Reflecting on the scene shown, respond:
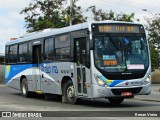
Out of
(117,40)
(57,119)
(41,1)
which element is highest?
(41,1)

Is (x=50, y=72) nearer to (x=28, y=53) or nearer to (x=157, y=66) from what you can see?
(x=28, y=53)

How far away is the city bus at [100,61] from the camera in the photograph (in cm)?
1592

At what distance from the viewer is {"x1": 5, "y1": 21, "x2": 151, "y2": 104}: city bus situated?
52.2ft

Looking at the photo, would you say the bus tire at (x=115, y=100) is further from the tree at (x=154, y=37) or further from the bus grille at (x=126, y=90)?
the tree at (x=154, y=37)

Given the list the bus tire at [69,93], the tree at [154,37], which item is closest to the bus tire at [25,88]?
the bus tire at [69,93]

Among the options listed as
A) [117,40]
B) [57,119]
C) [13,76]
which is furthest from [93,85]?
[13,76]

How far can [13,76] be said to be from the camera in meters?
24.5

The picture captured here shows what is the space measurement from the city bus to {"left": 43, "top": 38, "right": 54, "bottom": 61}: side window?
0.15ft

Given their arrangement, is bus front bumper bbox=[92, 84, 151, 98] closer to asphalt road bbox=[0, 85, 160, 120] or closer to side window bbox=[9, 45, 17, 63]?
asphalt road bbox=[0, 85, 160, 120]

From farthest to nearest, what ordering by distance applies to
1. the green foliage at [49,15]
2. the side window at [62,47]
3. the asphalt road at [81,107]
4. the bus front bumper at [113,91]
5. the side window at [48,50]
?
the green foliage at [49,15]
the side window at [48,50]
the side window at [62,47]
the bus front bumper at [113,91]
the asphalt road at [81,107]

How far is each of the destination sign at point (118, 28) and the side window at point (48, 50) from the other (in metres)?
3.60

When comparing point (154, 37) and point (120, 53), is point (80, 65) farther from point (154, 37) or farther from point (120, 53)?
point (154, 37)

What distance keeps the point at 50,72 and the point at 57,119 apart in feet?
22.9

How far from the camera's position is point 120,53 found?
16.2 m
